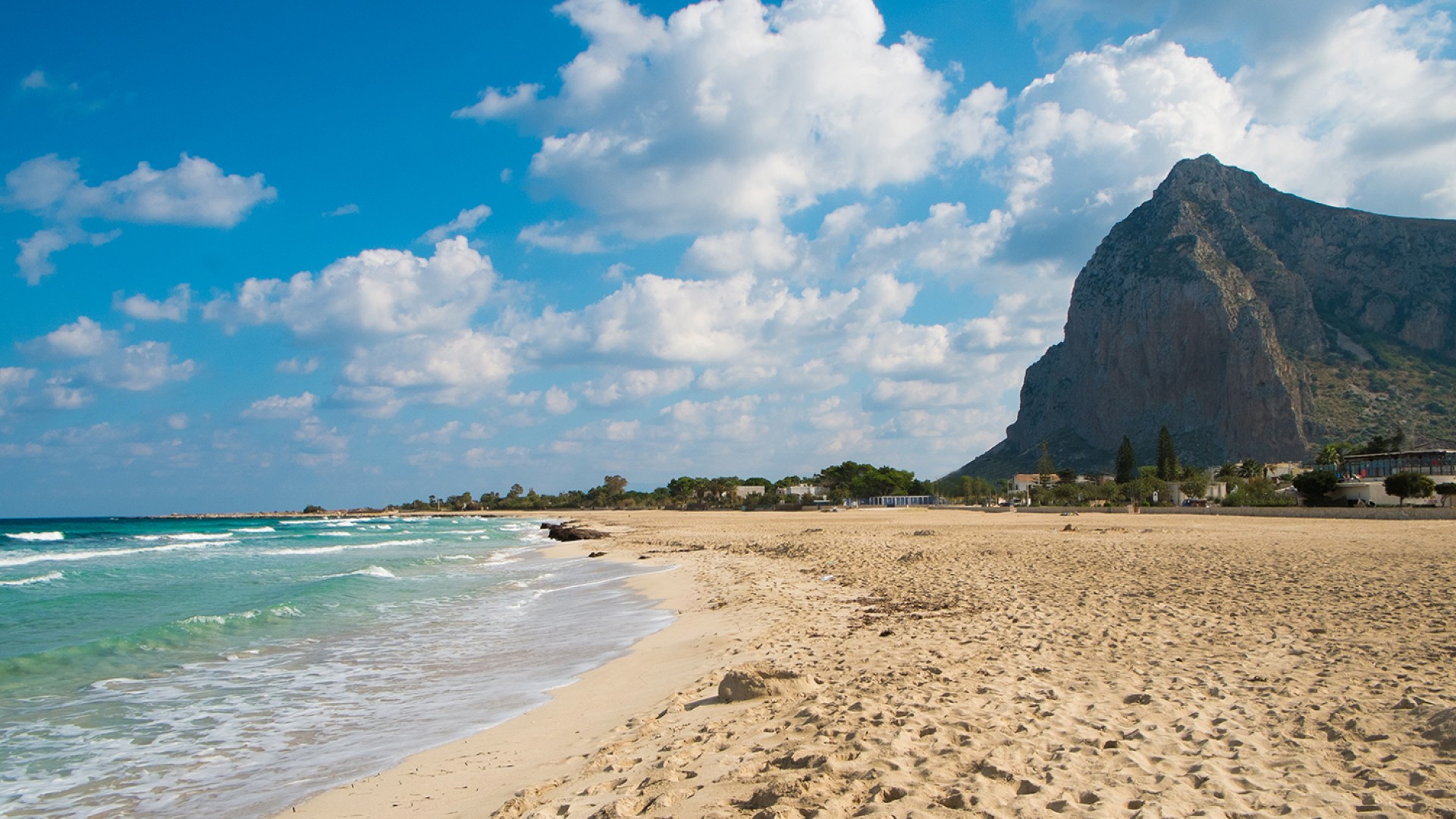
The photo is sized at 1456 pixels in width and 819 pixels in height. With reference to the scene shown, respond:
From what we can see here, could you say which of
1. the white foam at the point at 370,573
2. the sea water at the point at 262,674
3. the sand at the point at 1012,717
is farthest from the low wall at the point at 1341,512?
the white foam at the point at 370,573

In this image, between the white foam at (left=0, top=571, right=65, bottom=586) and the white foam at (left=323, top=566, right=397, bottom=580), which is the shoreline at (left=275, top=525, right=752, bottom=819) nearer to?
the white foam at (left=323, top=566, right=397, bottom=580)

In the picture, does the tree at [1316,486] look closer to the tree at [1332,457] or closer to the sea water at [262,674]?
the tree at [1332,457]

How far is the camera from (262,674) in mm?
11070

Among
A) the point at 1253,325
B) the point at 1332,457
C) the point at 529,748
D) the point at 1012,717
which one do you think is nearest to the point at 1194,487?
the point at 1332,457

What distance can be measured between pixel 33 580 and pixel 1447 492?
68932 mm

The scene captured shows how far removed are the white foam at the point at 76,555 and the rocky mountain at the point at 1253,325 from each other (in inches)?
5431

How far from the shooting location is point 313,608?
58.0 feet

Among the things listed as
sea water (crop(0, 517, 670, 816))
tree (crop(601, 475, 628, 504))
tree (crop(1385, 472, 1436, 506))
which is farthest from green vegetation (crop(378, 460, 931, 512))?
sea water (crop(0, 517, 670, 816))

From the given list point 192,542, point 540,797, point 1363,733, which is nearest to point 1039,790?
point 1363,733

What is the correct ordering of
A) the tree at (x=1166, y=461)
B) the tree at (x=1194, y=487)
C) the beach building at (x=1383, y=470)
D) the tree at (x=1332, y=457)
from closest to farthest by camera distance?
the beach building at (x=1383, y=470), the tree at (x=1194, y=487), the tree at (x=1332, y=457), the tree at (x=1166, y=461)

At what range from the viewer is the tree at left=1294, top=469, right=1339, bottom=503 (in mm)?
49844

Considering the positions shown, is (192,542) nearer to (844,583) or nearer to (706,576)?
(706,576)

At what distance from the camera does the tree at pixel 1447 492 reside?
140 feet

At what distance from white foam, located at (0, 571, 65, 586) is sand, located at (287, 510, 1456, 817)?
2658 cm
